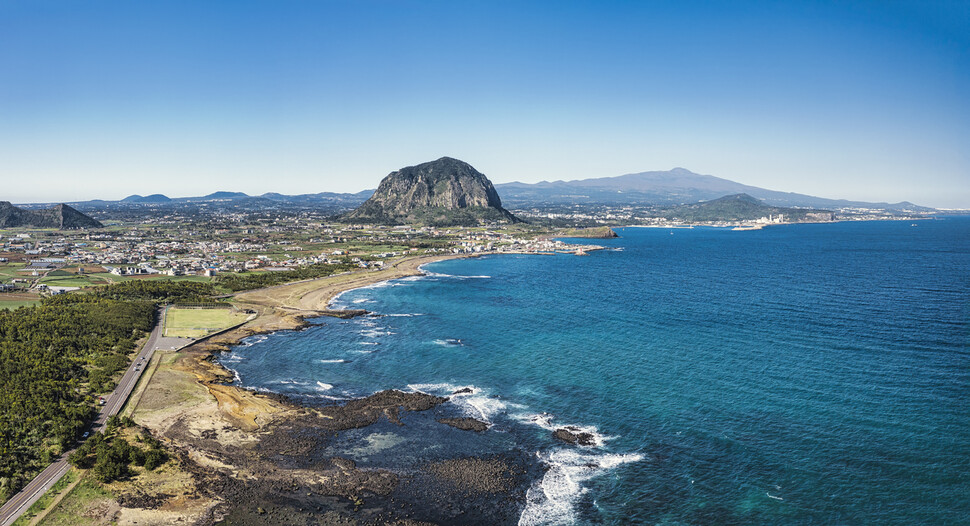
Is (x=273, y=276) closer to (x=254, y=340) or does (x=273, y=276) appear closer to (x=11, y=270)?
(x=254, y=340)

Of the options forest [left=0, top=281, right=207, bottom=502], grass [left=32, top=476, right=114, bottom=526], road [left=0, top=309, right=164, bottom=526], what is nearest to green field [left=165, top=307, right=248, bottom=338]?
forest [left=0, top=281, right=207, bottom=502]

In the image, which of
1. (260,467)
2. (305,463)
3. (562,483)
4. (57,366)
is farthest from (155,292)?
(562,483)

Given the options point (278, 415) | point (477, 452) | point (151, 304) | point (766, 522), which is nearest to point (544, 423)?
point (477, 452)

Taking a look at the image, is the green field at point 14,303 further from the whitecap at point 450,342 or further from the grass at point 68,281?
the whitecap at point 450,342

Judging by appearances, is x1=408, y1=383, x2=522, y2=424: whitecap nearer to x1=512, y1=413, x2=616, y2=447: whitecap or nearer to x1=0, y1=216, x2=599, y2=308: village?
x1=512, y1=413, x2=616, y2=447: whitecap

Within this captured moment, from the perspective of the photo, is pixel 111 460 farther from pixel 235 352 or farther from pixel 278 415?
pixel 235 352

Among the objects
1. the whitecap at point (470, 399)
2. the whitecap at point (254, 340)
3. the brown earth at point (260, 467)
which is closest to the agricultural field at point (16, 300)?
the whitecap at point (254, 340)
